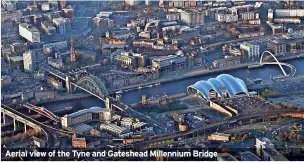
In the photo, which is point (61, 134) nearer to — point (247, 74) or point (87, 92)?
point (87, 92)

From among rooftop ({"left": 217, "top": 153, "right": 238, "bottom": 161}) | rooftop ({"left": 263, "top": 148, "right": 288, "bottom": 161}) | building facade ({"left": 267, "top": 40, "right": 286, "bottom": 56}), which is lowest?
rooftop ({"left": 263, "top": 148, "right": 288, "bottom": 161})

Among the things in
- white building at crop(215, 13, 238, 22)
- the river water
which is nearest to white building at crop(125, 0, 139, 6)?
white building at crop(215, 13, 238, 22)

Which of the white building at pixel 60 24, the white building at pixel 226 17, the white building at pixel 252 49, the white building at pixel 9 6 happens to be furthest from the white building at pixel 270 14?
the white building at pixel 9 6

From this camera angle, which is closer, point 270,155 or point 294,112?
point 270,155

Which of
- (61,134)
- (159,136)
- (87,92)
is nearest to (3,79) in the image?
(87,92)

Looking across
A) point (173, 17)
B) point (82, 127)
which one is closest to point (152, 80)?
point (82, 127)

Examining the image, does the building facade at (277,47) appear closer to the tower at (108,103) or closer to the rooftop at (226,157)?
the tower at (108,103)

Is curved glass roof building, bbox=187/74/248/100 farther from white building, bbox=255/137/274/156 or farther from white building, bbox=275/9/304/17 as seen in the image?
white building, bbox=275/9/304/17
